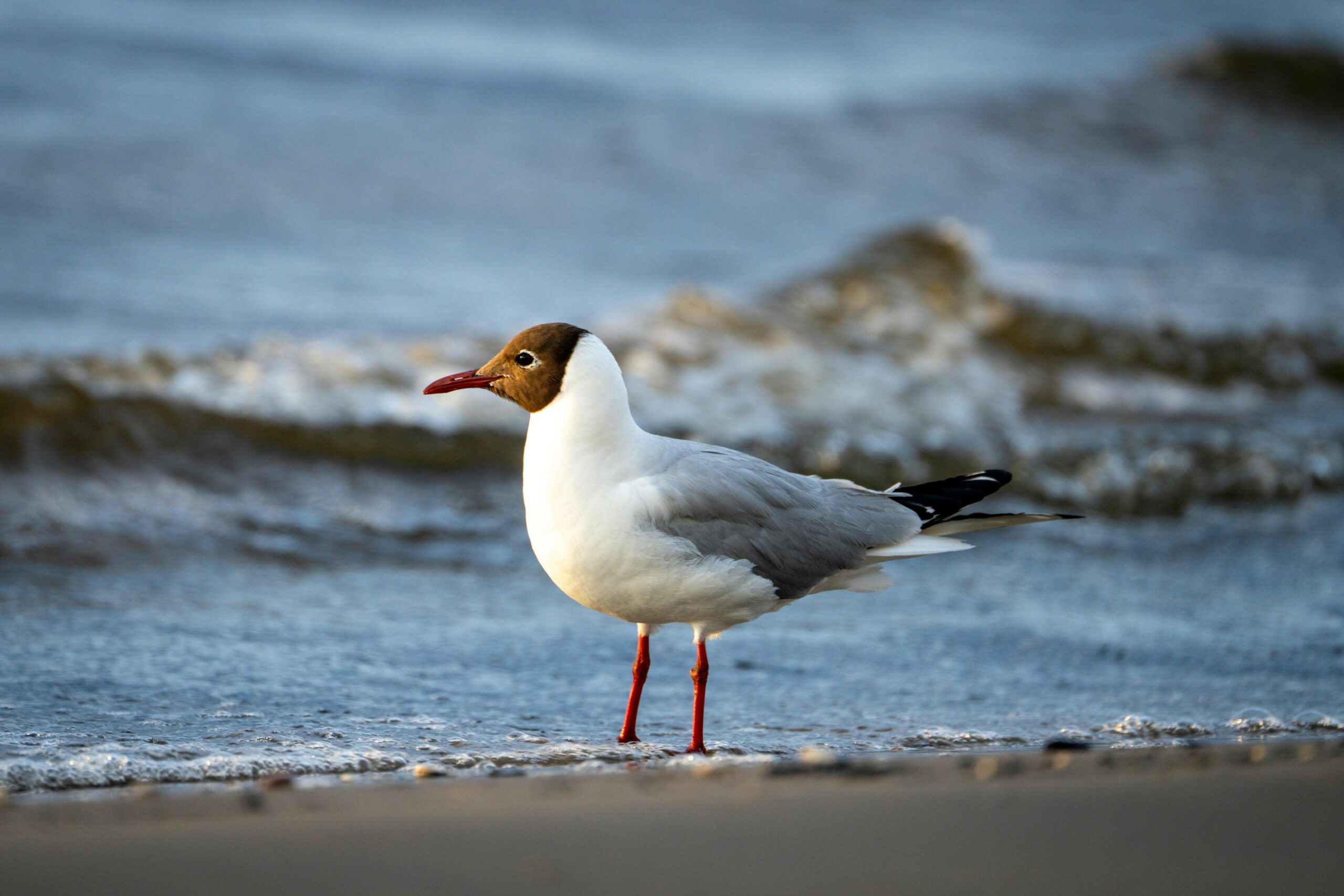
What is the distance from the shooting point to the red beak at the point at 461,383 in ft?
11.3

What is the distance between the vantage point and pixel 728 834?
2.62m

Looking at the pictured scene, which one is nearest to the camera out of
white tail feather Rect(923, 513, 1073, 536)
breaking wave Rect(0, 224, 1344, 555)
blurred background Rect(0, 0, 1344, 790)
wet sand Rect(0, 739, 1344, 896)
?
wet sand Rect(0, 739, 1344, 896)

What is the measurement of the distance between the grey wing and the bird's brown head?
14.5 inches

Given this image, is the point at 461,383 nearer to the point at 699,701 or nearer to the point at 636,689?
the point at 636,689

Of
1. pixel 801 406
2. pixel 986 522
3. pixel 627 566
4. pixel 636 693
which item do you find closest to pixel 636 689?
pixel 636 693

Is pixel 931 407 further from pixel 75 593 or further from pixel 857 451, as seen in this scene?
pixel 75 593

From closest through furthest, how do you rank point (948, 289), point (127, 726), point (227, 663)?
point (127, 726)
point (227, 663)
point (948, 289)

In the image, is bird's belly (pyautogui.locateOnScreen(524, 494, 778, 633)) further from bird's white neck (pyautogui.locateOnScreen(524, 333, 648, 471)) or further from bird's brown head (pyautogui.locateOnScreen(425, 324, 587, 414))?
bird's brown head (pyautogui.locateOnScreen(425, 324, 587, 414))

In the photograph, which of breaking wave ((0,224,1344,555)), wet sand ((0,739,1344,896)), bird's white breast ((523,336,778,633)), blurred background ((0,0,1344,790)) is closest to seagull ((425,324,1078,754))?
bird's white breast ((523,336,778,633))

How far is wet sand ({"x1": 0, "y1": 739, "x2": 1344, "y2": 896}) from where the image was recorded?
2426 mm

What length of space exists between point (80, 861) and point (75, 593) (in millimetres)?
2396

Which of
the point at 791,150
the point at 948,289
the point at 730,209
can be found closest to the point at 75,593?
the point at 948,289

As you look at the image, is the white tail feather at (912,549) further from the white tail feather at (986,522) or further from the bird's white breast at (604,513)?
the bird's white breast at (604,513)

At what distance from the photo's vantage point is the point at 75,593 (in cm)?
463
